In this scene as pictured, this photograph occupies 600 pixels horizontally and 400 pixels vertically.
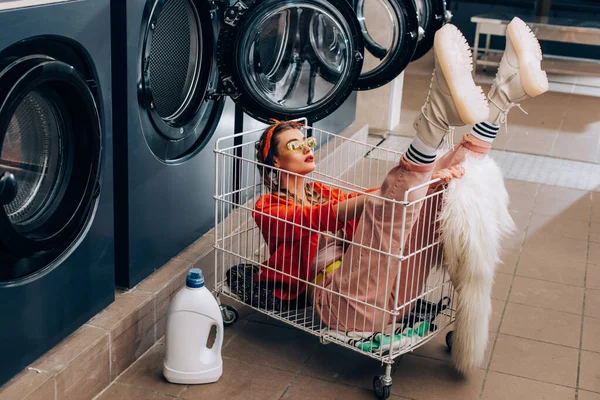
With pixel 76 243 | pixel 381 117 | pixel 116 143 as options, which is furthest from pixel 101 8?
pixel 381 117

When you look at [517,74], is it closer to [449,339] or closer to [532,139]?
[449,339]

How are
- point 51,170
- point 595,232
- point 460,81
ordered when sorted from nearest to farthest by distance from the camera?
point 460,81, point 51,170, point 595,232

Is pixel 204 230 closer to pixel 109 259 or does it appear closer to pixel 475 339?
pixel 109 259

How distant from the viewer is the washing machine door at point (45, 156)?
1925 millimetres

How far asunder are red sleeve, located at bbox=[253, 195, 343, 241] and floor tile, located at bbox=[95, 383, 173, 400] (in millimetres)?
633

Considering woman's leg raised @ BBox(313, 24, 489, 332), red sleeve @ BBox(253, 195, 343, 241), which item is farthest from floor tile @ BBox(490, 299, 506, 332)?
red sleeve @ BBox(253, 195, 343, 241)

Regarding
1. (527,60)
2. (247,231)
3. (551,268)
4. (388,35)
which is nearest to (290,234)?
(247,231)

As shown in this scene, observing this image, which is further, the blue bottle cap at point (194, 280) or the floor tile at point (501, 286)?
the floor tile at point (501, 286)

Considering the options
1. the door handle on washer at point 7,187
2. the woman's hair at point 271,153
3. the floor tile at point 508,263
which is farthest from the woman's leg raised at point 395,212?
the floor tile at point 508,263

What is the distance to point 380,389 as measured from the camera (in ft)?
8.01

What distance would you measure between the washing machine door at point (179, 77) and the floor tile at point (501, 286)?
4.42ft

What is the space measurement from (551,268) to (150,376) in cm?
191

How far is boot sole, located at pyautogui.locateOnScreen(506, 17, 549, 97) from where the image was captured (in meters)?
2.38

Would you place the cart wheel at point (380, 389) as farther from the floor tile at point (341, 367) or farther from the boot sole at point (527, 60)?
the boot sole at point (527, 60)
